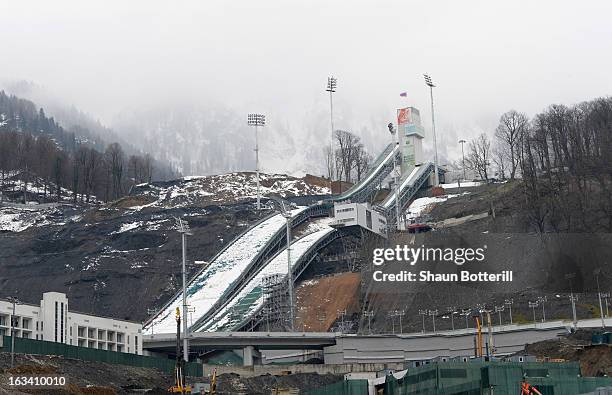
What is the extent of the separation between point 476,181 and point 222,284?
169ft

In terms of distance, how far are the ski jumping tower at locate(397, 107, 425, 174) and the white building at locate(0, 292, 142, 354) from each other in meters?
74.6

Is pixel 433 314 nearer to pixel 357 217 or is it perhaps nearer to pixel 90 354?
pixel 357 217

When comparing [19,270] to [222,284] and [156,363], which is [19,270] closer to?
[222,284]

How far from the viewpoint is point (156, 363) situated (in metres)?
86.7

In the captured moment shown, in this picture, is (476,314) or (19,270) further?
(19,270)

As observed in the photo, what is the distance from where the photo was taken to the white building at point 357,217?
13050 cm

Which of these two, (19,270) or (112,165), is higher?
(112,165)

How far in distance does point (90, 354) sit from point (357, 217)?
5667 cm

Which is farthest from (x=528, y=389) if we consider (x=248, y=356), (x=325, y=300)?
(x=325, y=300)

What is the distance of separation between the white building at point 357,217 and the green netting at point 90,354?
4286 centimetres

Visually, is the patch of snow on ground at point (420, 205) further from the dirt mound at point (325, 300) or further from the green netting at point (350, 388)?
the green netting at point (350, 388)

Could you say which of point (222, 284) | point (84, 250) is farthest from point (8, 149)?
point (222, 284)

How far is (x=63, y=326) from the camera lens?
297 feet

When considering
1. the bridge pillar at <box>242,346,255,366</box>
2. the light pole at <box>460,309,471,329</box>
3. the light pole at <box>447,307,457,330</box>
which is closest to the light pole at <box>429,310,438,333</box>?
the light pole at <box>447,307,457,330</box>
